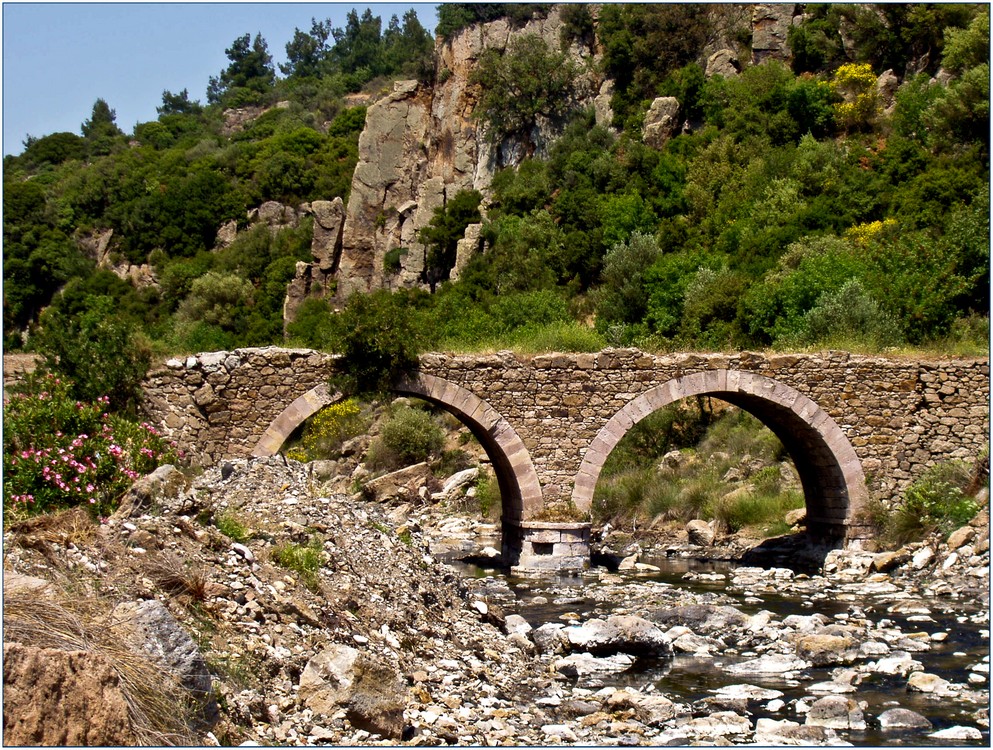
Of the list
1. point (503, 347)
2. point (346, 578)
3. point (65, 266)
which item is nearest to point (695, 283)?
point (503, 347)

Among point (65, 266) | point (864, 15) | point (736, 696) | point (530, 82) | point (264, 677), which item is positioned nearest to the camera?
point (264, 677)

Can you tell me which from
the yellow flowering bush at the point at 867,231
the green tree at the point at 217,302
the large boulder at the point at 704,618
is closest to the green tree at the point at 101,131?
the green tree at the point at 217,302

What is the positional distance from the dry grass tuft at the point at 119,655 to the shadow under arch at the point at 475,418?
1063 centimetres

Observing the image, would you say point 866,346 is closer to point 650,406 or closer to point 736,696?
point 650,406

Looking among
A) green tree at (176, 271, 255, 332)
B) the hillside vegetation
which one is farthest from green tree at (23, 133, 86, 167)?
green tree at (176, 271, 255, 332)

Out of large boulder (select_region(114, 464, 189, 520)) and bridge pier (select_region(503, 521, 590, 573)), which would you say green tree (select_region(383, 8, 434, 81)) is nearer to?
bridge pier (select_region(503, 521, 590, 573))

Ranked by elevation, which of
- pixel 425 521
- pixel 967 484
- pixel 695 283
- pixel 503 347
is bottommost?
pixel 425 521

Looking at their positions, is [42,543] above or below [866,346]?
below

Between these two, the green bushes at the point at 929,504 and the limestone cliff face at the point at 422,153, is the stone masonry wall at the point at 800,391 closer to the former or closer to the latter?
the green bushes at the point at 929,504

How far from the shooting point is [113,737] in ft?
17.7

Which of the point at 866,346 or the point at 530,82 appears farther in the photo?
the point at 530,82

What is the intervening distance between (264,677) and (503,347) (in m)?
11.8

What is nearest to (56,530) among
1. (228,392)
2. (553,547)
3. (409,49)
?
(228,392)

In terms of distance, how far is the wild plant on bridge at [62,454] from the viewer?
9.95m
